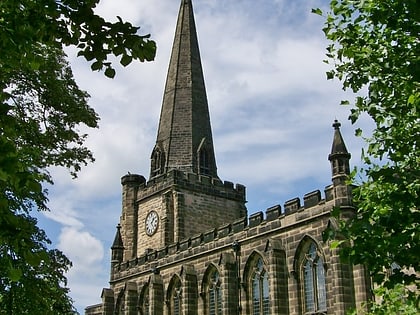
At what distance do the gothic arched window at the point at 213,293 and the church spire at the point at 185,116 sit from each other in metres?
10.6

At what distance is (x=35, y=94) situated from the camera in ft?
49.6

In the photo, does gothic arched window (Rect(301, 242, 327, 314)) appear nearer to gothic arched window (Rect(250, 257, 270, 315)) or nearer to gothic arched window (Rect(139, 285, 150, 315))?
gothic arched window (Rect(250, 257, 270, 315))

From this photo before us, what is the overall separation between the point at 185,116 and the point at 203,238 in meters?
12.9

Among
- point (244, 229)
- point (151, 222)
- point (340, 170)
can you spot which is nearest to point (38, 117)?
point (340, 170)

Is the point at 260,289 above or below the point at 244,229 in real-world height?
below

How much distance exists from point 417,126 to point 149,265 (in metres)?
28.9

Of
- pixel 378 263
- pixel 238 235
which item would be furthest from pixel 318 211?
pixel 378 263

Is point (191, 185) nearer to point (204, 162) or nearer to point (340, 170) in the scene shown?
point (204, 162)

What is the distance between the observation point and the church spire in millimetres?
43156

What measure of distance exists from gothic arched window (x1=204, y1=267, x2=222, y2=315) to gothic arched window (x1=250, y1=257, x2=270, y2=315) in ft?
8.86

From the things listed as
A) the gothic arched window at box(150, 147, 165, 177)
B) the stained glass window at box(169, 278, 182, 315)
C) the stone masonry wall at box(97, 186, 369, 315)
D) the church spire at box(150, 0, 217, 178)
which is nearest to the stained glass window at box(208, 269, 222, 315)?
the stone masonry wall at box(97, 186, 369, 315)

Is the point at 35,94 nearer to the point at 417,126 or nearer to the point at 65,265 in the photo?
the point at 65,265

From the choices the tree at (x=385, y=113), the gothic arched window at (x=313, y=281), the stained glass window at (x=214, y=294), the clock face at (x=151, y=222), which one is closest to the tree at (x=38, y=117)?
the tree at (x=385, y=113)

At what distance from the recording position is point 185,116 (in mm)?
44531
